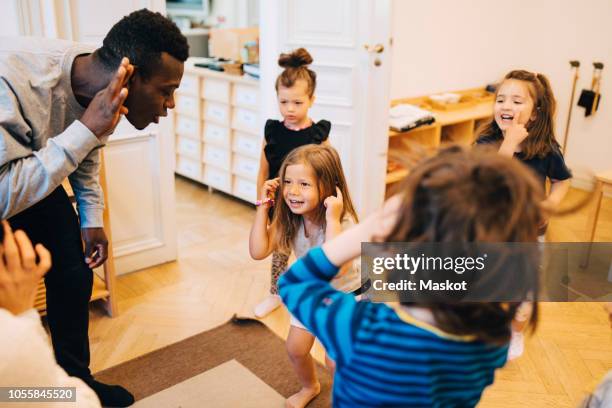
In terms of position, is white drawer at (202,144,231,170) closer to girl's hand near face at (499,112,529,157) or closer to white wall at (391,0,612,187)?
white wall at (391,0,612,187)

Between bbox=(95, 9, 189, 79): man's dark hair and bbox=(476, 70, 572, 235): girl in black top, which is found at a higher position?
bbox=(95, 9, 189, 79): man's dark hair

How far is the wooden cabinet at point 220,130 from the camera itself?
410cm

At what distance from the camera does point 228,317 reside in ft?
9.46

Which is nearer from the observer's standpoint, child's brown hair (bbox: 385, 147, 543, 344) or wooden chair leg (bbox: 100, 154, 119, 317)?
child's brown hair (bbox: 385, 147, 543, 344)

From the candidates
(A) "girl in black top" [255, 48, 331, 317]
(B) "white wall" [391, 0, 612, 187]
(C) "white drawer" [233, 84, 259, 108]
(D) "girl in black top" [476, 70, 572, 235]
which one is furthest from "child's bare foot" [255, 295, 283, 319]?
(B) "white wall" [391, 0, 612, 187]

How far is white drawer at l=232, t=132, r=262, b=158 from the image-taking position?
4105 millimetres

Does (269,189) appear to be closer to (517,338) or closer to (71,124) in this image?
(71,124)

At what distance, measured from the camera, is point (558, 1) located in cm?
483

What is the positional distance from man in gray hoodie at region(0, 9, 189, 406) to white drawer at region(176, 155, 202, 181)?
103 inches

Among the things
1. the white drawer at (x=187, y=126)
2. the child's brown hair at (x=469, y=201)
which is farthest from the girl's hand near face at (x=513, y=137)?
the white drawer at (x=187, y=126)

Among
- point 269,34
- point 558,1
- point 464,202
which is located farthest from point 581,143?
point 464,202

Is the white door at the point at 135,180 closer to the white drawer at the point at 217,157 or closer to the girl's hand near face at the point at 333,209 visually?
the white drawer at the point at 217,157

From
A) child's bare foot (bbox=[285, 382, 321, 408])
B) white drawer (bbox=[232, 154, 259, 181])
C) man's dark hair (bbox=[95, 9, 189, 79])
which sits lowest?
child's bare foot (bbox=[285, 382, 321, 408])

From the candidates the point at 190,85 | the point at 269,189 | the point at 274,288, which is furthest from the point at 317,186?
the point at 190,85
